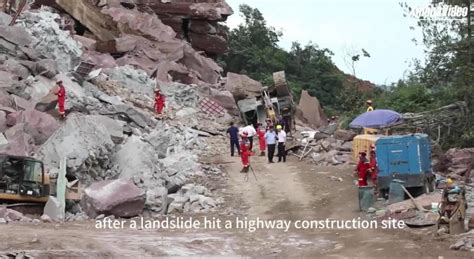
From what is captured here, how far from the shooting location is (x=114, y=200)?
45.2ft

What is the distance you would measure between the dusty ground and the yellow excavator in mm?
1362

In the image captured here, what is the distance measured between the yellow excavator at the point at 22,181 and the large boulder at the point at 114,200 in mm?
877

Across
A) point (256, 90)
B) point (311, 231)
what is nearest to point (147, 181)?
point (311, 231)

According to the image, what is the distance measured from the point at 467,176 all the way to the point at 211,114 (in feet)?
43.0

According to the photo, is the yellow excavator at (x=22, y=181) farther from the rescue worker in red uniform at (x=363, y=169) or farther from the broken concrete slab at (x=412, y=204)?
the broken concrete slab at (x=412, y=204)

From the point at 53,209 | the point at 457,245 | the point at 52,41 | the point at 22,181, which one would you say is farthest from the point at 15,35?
the point at 457,245

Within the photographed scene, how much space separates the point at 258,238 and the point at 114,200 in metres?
3.55

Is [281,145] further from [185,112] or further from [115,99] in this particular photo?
[185,112]

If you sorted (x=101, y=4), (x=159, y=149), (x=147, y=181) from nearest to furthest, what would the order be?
(x=147, y=181)
(x=159, y=149)
(x=101, y=4)

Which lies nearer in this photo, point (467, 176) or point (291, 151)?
point (467, 176)

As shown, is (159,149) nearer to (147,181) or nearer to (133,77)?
(147,181)

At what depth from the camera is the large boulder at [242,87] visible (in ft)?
101

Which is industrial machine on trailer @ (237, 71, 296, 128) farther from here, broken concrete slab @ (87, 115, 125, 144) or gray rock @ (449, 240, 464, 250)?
gray rock @ (449, 240, 464, 250)

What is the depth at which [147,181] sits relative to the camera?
15773mm
